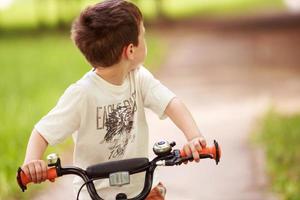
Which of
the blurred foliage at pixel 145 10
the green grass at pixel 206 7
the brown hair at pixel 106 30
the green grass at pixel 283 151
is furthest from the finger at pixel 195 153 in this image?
the green grass at pixel 206 7

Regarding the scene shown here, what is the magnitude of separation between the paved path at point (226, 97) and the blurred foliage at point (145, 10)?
25.7 ft

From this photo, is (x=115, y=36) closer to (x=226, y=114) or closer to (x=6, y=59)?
(x=226, y=114)

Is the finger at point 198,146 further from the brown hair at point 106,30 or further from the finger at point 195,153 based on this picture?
the brown hair at point 106,30

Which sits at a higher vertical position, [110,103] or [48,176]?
[110,103]

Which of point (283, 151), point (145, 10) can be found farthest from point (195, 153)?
point (145, 10)

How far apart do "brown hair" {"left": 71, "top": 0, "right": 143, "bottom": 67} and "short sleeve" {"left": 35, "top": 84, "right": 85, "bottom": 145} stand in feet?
0.53

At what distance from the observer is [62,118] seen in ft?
10.4

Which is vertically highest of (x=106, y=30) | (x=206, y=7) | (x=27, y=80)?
(x=106, y=30)

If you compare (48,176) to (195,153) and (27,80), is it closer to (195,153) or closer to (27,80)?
(195,153)

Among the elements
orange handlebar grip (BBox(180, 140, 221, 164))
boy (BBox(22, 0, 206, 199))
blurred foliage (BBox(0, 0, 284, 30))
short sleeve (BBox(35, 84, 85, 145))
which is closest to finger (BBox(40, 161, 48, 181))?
boy (BBox(22, 0, 206, 199))

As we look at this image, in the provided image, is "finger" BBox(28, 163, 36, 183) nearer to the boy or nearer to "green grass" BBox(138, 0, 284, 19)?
the boy

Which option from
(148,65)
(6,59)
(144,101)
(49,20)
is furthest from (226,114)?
(49,20)

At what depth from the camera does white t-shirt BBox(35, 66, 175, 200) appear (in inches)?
126

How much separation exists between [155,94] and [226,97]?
8684mm
